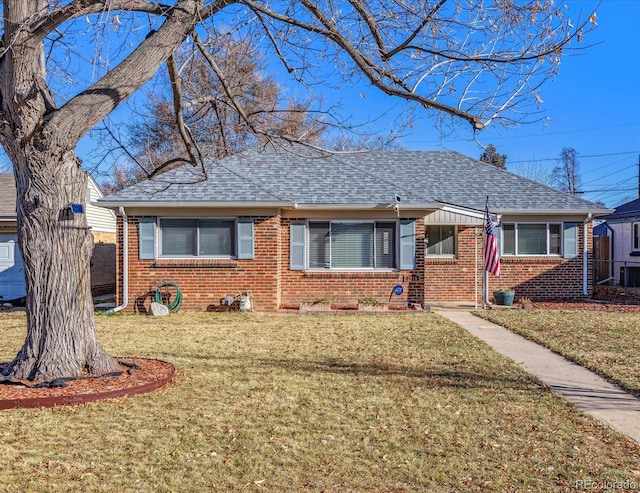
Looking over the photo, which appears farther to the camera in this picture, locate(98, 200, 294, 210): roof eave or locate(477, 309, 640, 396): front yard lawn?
locate(98, 200, 294, 210): roof eave

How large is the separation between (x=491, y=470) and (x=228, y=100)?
623 cm

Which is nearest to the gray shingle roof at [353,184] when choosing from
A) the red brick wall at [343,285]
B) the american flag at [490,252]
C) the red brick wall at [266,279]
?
the red brick wall at [266,279]

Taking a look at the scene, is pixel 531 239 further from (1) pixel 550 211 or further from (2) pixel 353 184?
(2) pixel 353 184

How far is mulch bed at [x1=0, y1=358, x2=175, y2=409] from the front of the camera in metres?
5.44

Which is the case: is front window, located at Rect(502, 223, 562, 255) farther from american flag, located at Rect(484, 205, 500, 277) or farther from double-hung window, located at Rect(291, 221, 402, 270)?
double-hung window, located at Rect(291, 221, 402, 270)

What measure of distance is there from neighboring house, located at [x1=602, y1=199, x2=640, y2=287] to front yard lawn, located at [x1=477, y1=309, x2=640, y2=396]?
8870 mm

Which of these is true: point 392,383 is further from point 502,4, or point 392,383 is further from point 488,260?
point 488,260

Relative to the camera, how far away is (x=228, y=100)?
26.5ft

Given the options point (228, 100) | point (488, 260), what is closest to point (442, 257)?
point (488, 260)

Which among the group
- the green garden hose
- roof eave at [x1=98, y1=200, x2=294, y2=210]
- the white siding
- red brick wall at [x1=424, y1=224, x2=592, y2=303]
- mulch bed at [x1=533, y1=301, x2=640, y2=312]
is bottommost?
mulch bed at [x1=533, y1=301, x2=640, y2=312]

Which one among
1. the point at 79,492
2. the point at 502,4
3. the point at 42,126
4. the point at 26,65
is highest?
the point at 502,4

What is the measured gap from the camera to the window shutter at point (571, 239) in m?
15.2

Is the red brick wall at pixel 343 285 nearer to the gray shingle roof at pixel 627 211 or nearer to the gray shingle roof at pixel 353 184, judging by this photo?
the gray shingle roof at pixel 353 184

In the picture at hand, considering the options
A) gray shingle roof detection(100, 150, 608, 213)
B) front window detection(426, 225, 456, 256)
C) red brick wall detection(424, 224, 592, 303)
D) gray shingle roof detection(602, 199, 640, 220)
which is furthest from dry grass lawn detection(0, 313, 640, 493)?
gray shingle roof detection(602, 199, 640, 220)
